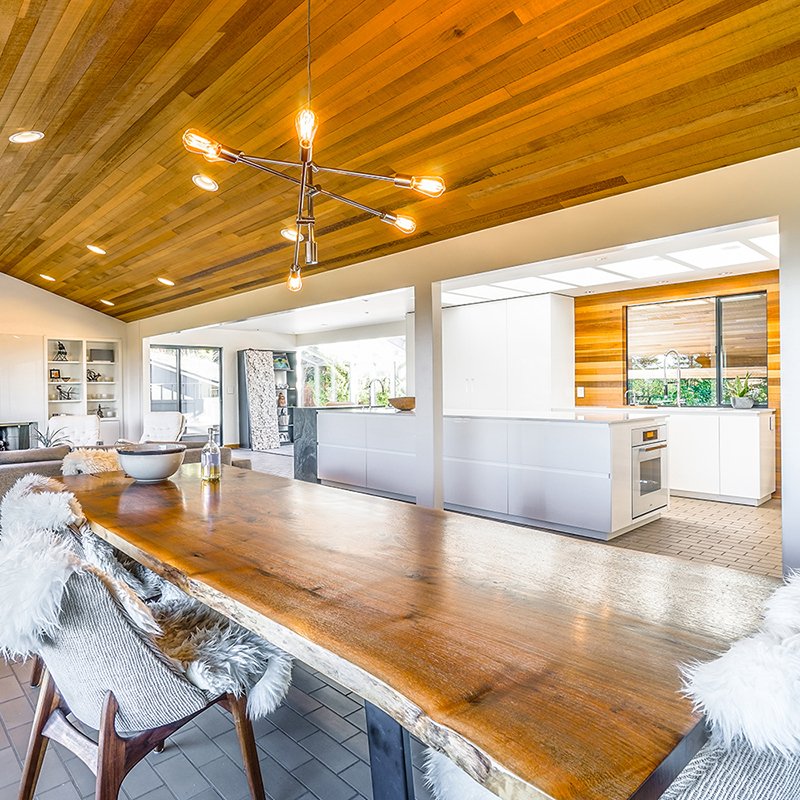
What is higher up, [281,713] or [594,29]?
[594,29]

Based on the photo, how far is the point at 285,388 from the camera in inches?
477

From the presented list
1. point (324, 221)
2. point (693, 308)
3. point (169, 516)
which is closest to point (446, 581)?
point (169, 516)

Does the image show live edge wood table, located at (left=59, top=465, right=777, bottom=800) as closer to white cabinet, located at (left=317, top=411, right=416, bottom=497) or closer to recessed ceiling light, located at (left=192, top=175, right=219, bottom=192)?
recessed ceiling light, located at (left=192, top=175, right=219, bottom=192)

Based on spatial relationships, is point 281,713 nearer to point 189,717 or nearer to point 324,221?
point 189,717

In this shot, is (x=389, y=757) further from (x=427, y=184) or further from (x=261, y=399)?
(x=261, y=399)

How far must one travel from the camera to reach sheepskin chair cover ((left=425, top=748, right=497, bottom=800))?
4.29ft

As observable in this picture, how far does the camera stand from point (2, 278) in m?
8.27

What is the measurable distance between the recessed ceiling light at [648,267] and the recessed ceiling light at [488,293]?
1275 mm

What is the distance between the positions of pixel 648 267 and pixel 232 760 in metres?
5.31

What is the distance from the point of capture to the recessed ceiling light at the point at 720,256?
4.68m

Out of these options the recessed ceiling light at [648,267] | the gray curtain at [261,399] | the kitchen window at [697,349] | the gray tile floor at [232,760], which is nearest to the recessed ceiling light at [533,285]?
the recessed ceiling light at [648,267]

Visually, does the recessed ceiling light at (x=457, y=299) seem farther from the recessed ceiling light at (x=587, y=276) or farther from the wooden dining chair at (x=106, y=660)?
the wooden dining chair at (x=106, y=660)

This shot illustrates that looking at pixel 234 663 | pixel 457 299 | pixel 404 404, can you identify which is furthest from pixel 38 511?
pixel 457 299

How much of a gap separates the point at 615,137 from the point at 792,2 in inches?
35.5
